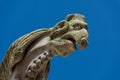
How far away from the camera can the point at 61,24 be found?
5.23 meters

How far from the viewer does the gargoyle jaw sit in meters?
4.82

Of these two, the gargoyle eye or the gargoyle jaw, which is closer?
the gargoyle jaw

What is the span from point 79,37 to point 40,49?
0.58 meters

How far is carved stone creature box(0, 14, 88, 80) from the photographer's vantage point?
4984mm

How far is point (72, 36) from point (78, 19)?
12.2 inches

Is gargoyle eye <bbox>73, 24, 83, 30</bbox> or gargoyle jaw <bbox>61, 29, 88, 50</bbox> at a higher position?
gargoyle eye <bbox>73, 24, 83, 30</bbox>

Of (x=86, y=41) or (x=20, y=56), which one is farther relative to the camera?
(x=20, y=56)

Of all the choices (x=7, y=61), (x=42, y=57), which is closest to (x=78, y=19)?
(x=42, y=57)

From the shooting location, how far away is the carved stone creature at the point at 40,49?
16.4 ft

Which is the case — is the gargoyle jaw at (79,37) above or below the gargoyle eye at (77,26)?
below

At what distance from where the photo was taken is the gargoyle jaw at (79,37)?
4824 millimetres

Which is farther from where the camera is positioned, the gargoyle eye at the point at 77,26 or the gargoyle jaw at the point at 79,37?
the gargoyle eye at the point at 77,26

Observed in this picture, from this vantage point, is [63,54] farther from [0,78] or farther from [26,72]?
[0,78]

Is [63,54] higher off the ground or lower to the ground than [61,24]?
lower
